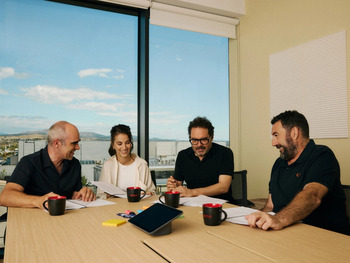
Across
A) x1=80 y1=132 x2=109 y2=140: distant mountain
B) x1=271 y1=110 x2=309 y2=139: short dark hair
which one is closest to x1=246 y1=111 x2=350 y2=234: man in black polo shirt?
x1=271 y1=110 x2=309 y2=139: short dark hair

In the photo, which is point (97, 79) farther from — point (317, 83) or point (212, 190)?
point (317, 83)

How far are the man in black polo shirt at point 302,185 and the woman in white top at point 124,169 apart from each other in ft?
3.53

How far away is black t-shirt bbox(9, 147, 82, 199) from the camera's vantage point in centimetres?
195

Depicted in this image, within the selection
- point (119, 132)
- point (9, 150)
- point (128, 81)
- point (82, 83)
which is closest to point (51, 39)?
point (82, 83)

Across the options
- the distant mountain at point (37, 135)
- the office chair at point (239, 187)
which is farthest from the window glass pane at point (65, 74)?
the office chair at point (239, 187)

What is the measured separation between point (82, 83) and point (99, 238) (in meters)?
2.72

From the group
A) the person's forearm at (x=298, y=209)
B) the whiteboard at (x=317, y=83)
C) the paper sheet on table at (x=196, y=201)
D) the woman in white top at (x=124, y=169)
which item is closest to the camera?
the person's forearm at (x=298, y=209)

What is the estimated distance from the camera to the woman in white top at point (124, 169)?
265 centimetres

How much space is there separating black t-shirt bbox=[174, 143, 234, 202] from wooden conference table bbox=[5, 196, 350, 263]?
1.13 m

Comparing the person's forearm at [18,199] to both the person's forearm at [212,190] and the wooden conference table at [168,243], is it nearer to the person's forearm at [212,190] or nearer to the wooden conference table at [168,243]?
the wooden conference table at [168,243]

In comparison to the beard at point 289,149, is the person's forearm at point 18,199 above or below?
below

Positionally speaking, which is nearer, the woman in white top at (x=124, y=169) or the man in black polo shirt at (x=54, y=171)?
the man in black polo shirt at (x=54, y=171)

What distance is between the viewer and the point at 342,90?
3137 mm

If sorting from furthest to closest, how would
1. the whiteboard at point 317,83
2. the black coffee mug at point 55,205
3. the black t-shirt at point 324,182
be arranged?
the whiteboard at point 317,83 → the black t-shirt at point 324,182 → the black coffee mug at point 55,205
